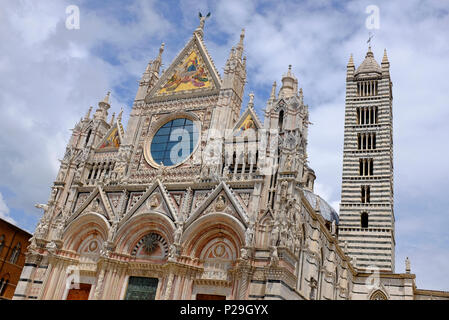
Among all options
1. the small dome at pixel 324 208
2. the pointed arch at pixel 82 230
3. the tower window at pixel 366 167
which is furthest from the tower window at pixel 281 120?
the tower window at pixel 366 167

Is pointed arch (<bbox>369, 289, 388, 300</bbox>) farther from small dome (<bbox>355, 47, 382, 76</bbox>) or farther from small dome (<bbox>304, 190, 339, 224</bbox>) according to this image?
small dome (<bbox>355, 47, 382, 76</bbox>)

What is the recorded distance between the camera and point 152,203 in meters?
21.1

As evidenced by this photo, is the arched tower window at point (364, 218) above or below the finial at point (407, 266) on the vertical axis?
above

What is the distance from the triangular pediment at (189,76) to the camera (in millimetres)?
24344

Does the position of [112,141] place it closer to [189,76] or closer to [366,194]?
[189,76]

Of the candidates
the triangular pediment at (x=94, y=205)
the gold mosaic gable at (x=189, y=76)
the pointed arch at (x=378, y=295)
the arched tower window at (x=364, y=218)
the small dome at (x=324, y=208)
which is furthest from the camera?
the small dome at (x=324, y=208)

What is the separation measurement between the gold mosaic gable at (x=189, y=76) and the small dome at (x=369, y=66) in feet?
77.5

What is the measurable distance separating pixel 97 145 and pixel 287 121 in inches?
469

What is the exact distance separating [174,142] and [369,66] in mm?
28434

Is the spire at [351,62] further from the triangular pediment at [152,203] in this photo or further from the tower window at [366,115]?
the triangular pediment at [152,203]

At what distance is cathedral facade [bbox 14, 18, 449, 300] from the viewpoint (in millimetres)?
18578

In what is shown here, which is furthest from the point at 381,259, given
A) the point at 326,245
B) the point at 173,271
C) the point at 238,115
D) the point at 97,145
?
the point at 97,145

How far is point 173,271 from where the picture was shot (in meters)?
18.8

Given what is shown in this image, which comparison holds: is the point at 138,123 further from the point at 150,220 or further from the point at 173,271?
the point at 173,271
